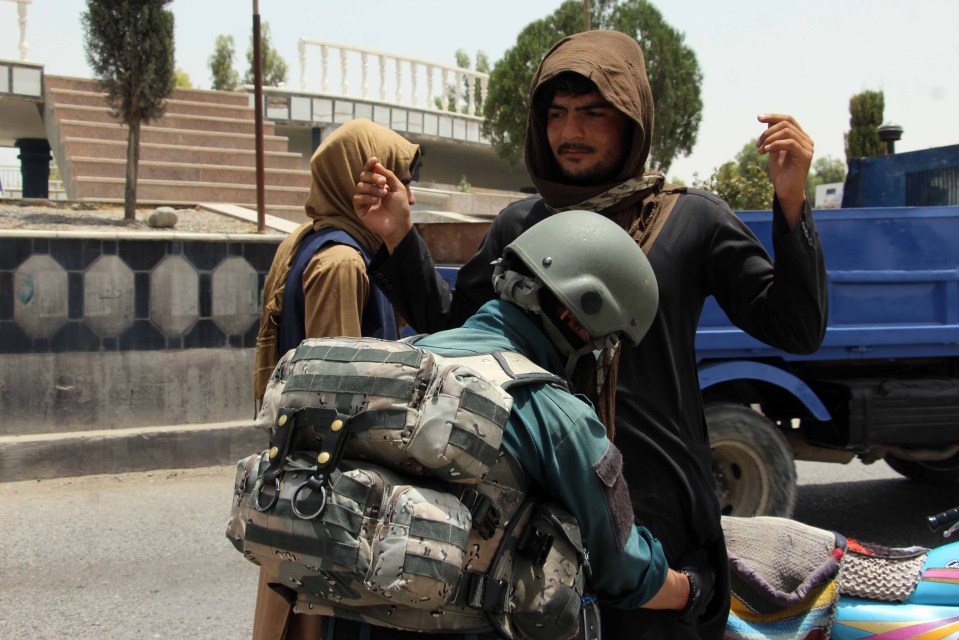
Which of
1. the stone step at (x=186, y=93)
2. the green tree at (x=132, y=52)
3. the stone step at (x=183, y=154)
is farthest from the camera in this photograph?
the stone step at (x=186, y=93)

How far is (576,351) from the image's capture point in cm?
160

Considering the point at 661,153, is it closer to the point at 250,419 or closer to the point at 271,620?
the point at 250,419

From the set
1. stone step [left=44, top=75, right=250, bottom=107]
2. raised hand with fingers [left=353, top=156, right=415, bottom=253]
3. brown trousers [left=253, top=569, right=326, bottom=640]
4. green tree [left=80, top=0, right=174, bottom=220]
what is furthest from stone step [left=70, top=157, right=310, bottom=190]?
raised hand with fingers [left=353, top=156, right=415, bottom=253]

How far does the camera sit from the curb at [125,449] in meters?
6.11

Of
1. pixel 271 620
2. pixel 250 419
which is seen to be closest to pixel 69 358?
pixel 250 419

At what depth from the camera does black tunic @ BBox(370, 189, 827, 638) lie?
174 cm

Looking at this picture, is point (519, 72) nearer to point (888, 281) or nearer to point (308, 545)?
point (888, 281)

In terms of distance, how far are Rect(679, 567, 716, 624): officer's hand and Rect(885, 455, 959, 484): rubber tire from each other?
175 inches

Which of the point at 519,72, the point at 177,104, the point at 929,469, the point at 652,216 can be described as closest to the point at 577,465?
the point at 652,216

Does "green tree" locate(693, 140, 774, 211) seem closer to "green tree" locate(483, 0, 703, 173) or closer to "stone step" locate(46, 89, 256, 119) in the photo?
"green tree" locate(483, 0, 703, 173)

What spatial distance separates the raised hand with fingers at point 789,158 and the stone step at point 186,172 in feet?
42.6

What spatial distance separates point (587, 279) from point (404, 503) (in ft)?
1.60

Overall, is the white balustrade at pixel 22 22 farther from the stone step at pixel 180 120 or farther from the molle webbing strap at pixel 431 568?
the molle webbing strap at pixel 431 568

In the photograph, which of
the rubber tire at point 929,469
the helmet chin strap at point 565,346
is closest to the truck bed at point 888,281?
the rubber tire at point 929,469
